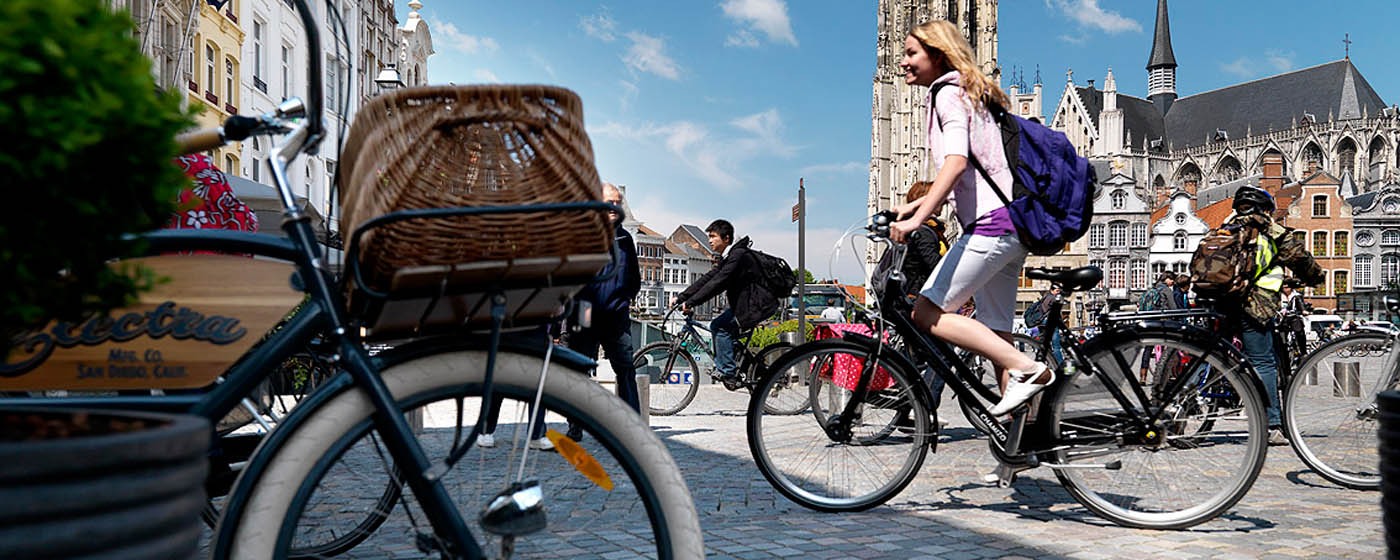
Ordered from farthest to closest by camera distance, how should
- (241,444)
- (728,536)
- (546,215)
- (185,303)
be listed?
(728,536) < (241,444) < (185,303) < (546,215)

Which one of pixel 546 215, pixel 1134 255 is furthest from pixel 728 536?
pixel 1134 255

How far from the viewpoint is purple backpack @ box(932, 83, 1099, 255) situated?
4457mm

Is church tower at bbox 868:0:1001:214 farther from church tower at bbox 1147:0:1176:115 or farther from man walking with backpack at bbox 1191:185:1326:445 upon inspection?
man walking with backpack at bbox 1191:185:1326:445

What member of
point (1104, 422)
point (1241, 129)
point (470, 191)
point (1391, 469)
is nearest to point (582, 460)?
point (470, 191)

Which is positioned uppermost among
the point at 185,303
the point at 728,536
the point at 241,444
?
the point at 185,303

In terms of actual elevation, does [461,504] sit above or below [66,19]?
below

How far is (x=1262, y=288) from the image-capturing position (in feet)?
25.3

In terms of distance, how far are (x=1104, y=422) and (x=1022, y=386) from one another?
0.40 metres

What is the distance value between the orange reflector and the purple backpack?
8.80ft

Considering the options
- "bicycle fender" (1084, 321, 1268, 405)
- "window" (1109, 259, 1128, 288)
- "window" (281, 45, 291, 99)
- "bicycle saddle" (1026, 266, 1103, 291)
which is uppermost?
"window" (281, 45, 291, 99)

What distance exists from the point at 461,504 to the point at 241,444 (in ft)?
4.41

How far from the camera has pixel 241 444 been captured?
3283 millimetres

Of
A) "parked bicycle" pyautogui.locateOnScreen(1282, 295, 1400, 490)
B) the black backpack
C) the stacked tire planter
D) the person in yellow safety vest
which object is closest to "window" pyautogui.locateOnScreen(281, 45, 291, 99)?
the black backpack

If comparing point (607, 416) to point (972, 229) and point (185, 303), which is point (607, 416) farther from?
point (972, 229)
